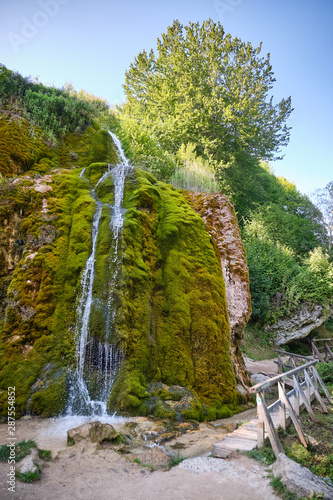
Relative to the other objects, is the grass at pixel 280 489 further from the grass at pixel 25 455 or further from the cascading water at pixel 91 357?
the cascading water at pixel 91 357

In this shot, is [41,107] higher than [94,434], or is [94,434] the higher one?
[41,107]

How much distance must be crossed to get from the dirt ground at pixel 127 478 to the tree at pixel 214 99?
19.1 metres

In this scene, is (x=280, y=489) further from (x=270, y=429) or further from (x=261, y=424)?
(x=261, y=424)

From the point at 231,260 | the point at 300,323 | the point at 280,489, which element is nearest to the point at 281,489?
the point at 280,489

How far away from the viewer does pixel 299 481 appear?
3449 millimetres

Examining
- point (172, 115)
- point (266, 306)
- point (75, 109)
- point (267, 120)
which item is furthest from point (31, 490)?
point (267, 120)

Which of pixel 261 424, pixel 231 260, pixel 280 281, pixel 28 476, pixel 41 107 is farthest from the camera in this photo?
pixel 280 281

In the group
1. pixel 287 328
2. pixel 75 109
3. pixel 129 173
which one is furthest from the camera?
pixel 287 328

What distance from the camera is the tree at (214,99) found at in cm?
2059

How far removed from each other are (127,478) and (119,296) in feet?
12.0

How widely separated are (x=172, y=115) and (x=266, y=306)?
590 inches

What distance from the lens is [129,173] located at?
9.74 metres

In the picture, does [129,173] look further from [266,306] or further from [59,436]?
[266,306]

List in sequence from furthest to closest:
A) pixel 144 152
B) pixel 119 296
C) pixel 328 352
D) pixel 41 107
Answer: pixel 144 152 → pixel 328 352 → pixel 41 107 → pixel 119 296
